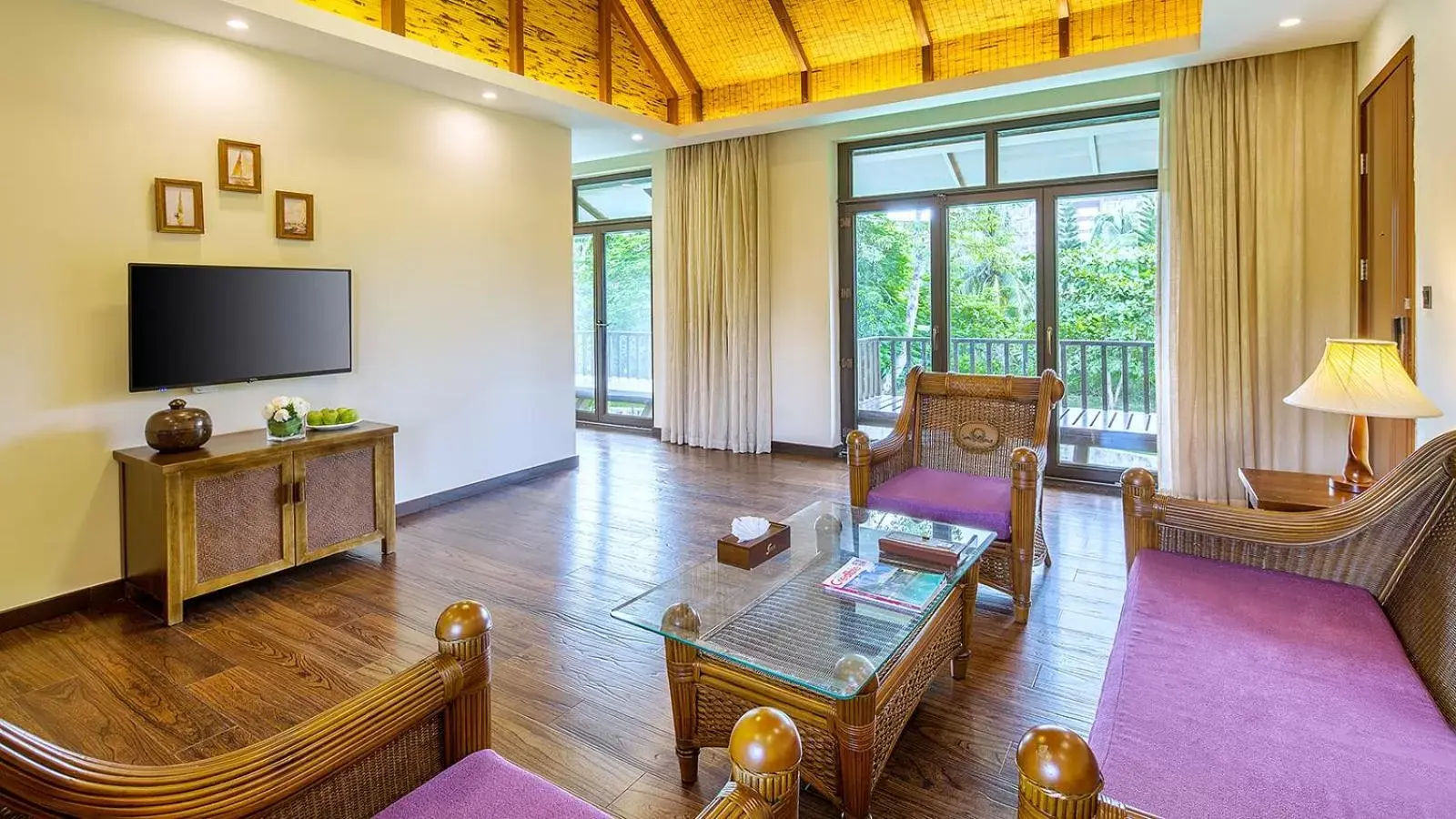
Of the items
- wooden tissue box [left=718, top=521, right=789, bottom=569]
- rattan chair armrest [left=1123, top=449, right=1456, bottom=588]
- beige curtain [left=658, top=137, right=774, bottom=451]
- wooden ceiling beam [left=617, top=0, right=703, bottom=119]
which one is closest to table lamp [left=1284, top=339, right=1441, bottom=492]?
rattan chair armrest [left=1123, top=449, right=1456, bottom=588]

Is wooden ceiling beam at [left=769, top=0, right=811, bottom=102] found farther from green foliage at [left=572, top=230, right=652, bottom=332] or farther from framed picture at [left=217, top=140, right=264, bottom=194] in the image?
framed picture at [left=217, top=140, right=264, bottom=194]

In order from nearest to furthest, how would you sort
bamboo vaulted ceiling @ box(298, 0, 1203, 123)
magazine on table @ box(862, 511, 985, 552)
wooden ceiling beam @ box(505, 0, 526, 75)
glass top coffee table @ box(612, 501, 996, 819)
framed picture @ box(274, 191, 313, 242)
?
glass top coffee table @ box(612, 501, 996, 819), magazine on table @ box(862, 511, 985, 552), framed picture @ box(274, 191, 313, 242), bamboo vaulted ceiling @ box(298, 0, 1203, 123), wooden ceiling beam @ box(505, 0, 526, 75)

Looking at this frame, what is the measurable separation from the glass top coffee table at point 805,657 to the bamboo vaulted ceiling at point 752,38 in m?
3.87

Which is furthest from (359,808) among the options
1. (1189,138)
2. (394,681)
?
(1189,138)

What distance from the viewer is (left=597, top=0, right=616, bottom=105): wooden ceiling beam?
5652 mm

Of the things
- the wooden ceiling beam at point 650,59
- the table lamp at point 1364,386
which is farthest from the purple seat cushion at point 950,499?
the wooden ceiling beam at point 650,59

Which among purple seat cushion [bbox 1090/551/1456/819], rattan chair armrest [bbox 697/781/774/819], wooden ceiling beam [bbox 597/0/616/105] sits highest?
wooden ceiling beam [bbox 597/0/616/105]

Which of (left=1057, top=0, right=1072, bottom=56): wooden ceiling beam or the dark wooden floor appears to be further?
(left=1057, top=0, right=1072, bottom=56): wooden ceiling beam

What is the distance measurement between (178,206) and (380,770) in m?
3.46

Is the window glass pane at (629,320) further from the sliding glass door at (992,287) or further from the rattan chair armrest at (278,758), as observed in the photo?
the rattan chair armrest at (278,758)

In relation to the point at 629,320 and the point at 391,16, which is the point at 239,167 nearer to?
the point at 391,16

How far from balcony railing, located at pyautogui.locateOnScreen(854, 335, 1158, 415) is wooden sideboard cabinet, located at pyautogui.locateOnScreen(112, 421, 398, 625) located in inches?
157

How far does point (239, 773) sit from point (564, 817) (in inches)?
19.0

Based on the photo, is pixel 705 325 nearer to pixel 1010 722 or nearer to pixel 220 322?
pixel 220 322
